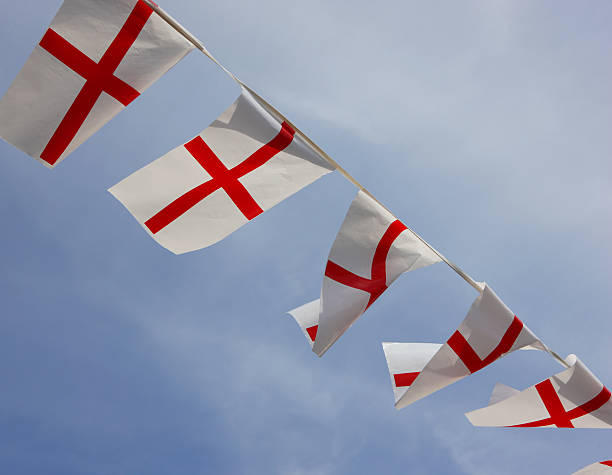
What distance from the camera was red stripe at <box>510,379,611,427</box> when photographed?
3.74 meters

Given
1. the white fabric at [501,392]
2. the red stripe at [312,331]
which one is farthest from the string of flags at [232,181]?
the red stripe at [312,331]

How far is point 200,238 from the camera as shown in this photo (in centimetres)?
329

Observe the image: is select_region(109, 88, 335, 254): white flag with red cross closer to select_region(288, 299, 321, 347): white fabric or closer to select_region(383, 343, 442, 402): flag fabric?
select_region(288, 299, 321, 347): white fabric

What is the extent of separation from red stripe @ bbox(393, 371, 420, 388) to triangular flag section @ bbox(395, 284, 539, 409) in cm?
61

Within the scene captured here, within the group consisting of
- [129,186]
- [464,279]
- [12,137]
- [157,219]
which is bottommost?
[464,279]

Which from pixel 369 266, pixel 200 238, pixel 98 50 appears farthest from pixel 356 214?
pixel 98 50

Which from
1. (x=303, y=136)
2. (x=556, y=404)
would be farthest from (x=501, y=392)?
(x=303, y=136)

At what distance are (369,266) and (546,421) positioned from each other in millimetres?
1825

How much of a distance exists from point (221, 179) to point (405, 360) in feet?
7.48

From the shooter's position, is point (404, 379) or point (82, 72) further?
point (404, 379)

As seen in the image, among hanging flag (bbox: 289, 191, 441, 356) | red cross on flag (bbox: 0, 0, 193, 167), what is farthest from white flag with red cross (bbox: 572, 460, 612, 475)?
red cross on flag (bbox: 0, 0, 193, 167)

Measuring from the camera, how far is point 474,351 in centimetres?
354

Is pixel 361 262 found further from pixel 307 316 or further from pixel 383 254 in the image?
pixel 307 316

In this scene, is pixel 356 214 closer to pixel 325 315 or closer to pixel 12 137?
pixel 325 315
